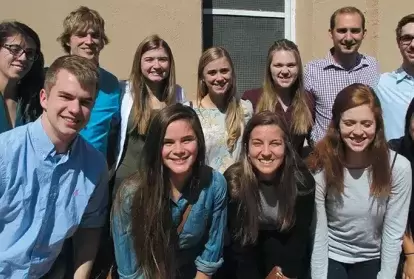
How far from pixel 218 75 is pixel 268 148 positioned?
88 cm

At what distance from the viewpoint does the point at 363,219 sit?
3.72m

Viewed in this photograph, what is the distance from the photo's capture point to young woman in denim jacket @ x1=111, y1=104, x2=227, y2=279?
326 cm

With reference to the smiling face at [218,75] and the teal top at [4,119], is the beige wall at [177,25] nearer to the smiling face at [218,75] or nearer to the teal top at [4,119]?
the smiling face at [218,75]

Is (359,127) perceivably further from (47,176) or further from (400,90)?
(47,176)

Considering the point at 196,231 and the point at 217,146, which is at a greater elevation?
the point at 217,146

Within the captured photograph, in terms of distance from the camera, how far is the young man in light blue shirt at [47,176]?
289 cm

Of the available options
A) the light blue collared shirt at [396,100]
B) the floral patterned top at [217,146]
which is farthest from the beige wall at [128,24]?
the light blue collared shirt at [396,100]

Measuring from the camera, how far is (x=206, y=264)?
11.4 feet

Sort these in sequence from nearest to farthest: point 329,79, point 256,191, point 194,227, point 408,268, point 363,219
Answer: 1. point 194,227
2. point 256,191
3. point 363,219
4. point 408,268
5. point 329,79

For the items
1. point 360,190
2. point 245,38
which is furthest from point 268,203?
point 245,38

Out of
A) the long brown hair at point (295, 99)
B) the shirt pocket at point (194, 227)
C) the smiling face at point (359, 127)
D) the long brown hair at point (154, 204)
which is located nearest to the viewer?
the long brown hair at point (154, 204)

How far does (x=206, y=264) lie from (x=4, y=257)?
119 centimetres

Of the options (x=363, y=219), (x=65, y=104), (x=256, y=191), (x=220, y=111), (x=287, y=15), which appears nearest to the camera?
(x=65, y=104)

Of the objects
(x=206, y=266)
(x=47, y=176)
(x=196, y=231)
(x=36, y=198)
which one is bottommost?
(x=206, y=266)
